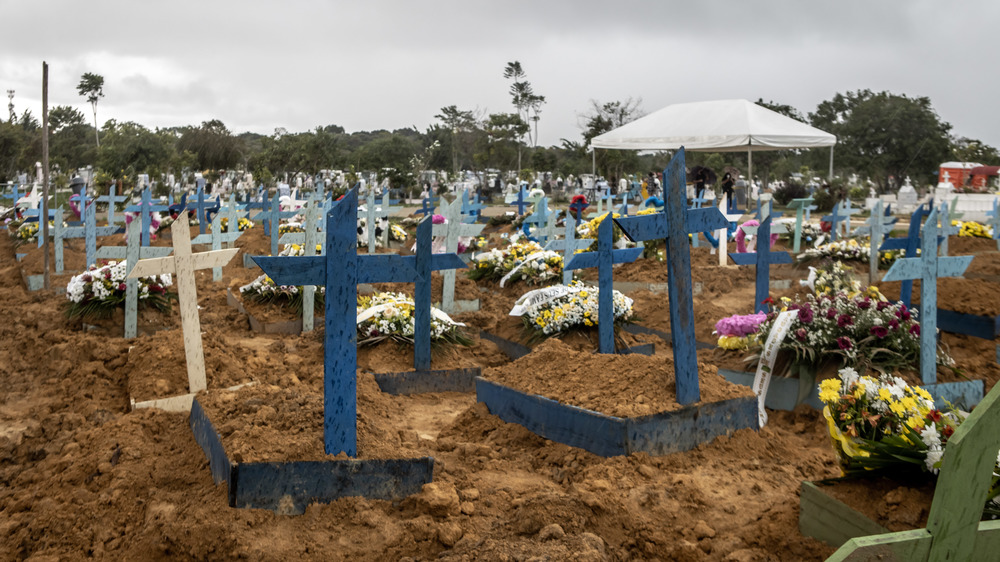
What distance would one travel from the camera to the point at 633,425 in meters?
4.59

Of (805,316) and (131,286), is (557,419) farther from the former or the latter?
(131,286)

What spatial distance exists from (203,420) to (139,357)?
2.38 meters

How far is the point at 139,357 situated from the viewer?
657cm

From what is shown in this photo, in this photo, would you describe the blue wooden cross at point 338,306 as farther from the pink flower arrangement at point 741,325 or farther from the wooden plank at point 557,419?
the pink flower arrangement at point 741,325

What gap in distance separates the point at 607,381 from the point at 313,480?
2163 mm

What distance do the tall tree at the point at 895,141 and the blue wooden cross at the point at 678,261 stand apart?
145 ft

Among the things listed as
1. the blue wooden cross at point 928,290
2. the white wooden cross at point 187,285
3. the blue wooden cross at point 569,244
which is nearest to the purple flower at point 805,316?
the blue wooden cross at point 928,290

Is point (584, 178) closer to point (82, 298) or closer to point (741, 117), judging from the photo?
point (741, 117)

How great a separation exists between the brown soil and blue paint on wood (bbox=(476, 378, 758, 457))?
0.28 ft

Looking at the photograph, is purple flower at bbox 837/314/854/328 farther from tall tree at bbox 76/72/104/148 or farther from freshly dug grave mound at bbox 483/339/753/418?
tall tree at bbox 76/72/104/148

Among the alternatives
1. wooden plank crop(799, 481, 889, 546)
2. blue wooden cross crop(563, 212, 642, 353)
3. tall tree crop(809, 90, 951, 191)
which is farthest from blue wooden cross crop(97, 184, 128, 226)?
tall tree crop(809, 90, 951, 191)

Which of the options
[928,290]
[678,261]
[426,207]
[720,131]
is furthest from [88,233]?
[720,131]

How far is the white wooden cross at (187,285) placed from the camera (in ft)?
18.6

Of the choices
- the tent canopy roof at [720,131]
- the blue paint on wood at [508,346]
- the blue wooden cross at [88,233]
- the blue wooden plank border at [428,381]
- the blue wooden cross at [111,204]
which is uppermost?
the tent canopy roof at [720,131]
